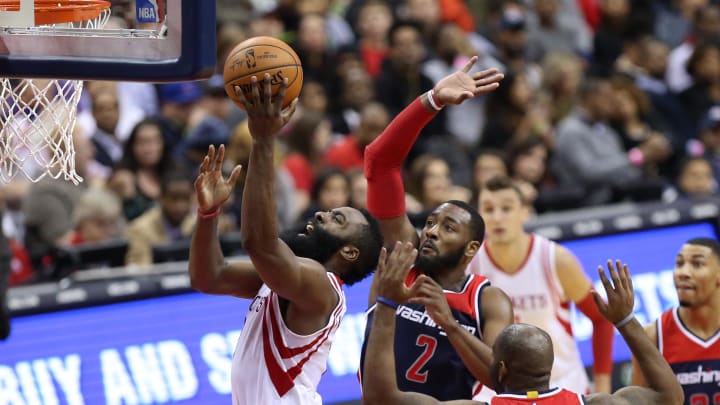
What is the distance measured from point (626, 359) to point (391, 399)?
195 inches

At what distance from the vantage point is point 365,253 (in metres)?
5.62

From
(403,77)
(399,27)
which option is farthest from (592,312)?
(399,27)

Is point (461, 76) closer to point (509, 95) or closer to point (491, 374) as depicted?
point (491, 374)

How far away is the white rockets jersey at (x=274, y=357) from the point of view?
5.37 m

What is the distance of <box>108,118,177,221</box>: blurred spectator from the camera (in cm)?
927

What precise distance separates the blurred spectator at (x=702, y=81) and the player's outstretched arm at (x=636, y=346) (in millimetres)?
8595

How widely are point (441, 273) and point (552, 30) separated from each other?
8.54 metres

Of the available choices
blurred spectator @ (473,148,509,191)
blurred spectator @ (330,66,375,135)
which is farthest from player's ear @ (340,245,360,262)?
blurred spectator @ (330,66,375,135)

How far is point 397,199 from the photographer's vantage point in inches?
248

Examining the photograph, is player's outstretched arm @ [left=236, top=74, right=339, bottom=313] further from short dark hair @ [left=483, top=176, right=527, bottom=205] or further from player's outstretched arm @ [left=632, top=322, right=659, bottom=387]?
short dark hair @ [left=483, top=176, right=527, bottom=205]

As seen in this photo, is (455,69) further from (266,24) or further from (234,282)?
(234,282)

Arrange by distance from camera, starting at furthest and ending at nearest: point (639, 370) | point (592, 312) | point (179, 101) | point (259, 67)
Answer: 1. point (179, 101)
2. point (592, 312)
3. point (639, 370)
4. point (259, 67)

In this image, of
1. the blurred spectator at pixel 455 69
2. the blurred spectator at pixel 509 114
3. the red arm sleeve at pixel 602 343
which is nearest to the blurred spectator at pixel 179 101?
the blurred spectator at pixel 455 69

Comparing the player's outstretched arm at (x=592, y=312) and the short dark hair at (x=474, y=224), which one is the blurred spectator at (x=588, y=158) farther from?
the short dark hair at (x=474, y=224)
